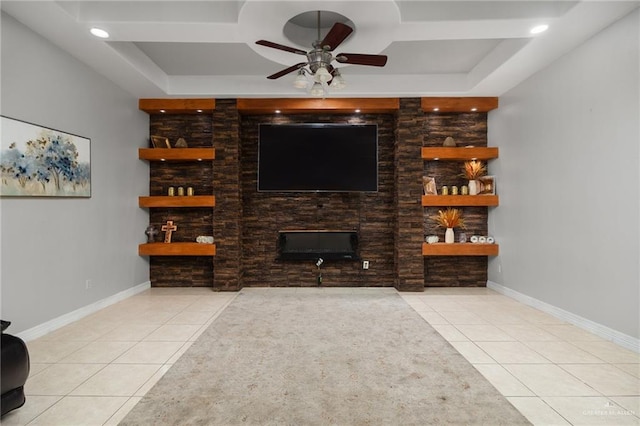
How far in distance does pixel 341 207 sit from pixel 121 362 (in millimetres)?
3691

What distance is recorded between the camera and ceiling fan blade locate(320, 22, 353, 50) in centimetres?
259

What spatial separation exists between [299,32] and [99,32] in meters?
1.93

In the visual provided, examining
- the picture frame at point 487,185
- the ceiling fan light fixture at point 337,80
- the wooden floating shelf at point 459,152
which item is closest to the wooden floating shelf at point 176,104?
the ceiling fan light fixture at point 337,80

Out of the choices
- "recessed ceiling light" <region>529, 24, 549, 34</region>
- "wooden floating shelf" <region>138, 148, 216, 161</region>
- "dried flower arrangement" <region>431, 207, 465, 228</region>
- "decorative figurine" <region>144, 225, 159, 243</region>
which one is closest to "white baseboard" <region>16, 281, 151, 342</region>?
"decorative figurine" <region>144, 225, 159, 243</region>

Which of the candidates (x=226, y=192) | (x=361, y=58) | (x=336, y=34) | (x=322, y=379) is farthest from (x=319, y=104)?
(x=322, y=379)

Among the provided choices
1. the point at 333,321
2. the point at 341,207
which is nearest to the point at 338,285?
the point at 341,207

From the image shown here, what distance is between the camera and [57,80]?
350 cm

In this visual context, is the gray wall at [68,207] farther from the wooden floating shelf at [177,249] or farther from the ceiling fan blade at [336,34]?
the ceiling fan blade at [336,34]

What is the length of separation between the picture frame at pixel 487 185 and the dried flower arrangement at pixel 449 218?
479 mm

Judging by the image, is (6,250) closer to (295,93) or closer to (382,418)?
(382,418)

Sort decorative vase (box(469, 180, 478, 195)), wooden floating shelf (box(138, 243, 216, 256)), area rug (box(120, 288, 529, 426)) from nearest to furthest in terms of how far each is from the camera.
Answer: area rug (box(120, 288, 529, 426)) < wooden floating shelf (box(138, 243, 216, 256)) < decorative vase (box(469, 180, 478, 195))

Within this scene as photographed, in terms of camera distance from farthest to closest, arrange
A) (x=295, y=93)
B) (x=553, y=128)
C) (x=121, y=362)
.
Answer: (x=295, y=93)
(x=553, y=128)
(x=121, y=362)

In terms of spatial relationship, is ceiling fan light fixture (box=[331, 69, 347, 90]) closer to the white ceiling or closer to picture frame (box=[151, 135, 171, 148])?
the white ceiling

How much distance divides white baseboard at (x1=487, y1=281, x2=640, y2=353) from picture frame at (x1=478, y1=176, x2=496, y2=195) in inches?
58.4
